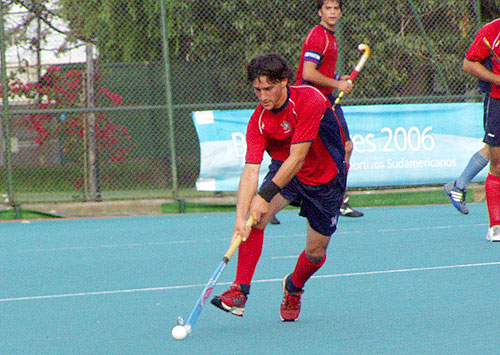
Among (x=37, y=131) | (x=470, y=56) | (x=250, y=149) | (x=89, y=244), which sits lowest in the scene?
(x=89, y=244)

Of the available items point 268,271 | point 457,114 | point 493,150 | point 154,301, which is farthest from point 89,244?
point 457,114

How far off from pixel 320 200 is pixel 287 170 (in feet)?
1.18

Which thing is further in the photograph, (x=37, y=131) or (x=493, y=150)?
(x=37, y=131)

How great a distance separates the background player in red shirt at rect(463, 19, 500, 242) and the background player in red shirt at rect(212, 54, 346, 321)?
269cm

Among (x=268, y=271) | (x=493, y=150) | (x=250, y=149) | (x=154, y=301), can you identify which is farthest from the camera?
(x=493, y=150)

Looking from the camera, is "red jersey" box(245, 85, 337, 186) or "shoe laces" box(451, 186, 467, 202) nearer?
"red jersey" box(245, 85, 337, 186)

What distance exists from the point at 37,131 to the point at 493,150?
6.93m

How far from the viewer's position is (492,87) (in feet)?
21.8

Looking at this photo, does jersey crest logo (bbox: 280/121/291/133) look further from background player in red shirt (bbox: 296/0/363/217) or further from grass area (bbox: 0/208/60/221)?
grass area (bbox: 0/208/60/221)

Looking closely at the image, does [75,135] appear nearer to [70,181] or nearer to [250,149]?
[70,181]

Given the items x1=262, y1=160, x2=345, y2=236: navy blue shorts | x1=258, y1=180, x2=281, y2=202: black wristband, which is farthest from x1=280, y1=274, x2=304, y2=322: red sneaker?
x1=258, y1=180, x2=281, y2=202: black wristband

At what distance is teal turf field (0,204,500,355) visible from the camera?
386 cm

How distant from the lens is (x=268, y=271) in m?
5.98

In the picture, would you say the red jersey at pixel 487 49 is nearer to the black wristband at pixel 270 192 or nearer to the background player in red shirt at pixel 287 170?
the background player in red shirt at pixel 287 170
